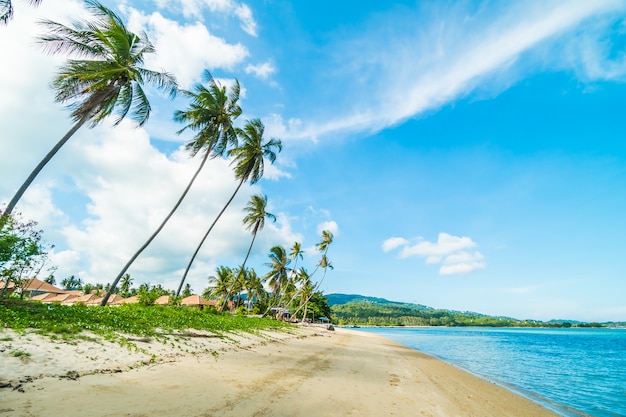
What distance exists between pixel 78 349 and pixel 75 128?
11.4 metres

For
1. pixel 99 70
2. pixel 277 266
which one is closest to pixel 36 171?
pixel 99 70

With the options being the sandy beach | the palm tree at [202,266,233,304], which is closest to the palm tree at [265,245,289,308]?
the palm tree at [202,266,233,304]

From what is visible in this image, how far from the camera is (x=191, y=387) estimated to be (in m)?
5.40

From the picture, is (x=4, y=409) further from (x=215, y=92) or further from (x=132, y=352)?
(x=215, y=92)

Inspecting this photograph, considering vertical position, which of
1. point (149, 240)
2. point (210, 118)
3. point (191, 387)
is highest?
point (210, 118)

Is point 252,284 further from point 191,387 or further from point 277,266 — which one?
point 191,387

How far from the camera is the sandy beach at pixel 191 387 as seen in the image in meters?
4.22

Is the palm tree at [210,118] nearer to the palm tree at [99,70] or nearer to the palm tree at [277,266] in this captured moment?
the palm tree at [99,70]

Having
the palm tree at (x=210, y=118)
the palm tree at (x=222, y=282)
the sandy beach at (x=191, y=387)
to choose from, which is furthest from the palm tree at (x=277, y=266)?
the sandy beach at (x=191, y=387)

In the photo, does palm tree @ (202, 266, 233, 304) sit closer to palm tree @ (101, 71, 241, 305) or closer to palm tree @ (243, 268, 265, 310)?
palm tree @ (243, 268, 265, 310)

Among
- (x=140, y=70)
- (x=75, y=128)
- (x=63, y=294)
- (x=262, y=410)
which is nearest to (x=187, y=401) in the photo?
(x=262, y=410)

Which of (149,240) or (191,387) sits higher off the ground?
(149,240)

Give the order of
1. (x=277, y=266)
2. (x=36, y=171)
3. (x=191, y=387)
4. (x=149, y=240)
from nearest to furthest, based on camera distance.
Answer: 1. (x=191, y=387)
2. (x=36, y=171)
3. (x=149, y=240)
4. (x=277, y=266)

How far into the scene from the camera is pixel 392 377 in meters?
9.60
